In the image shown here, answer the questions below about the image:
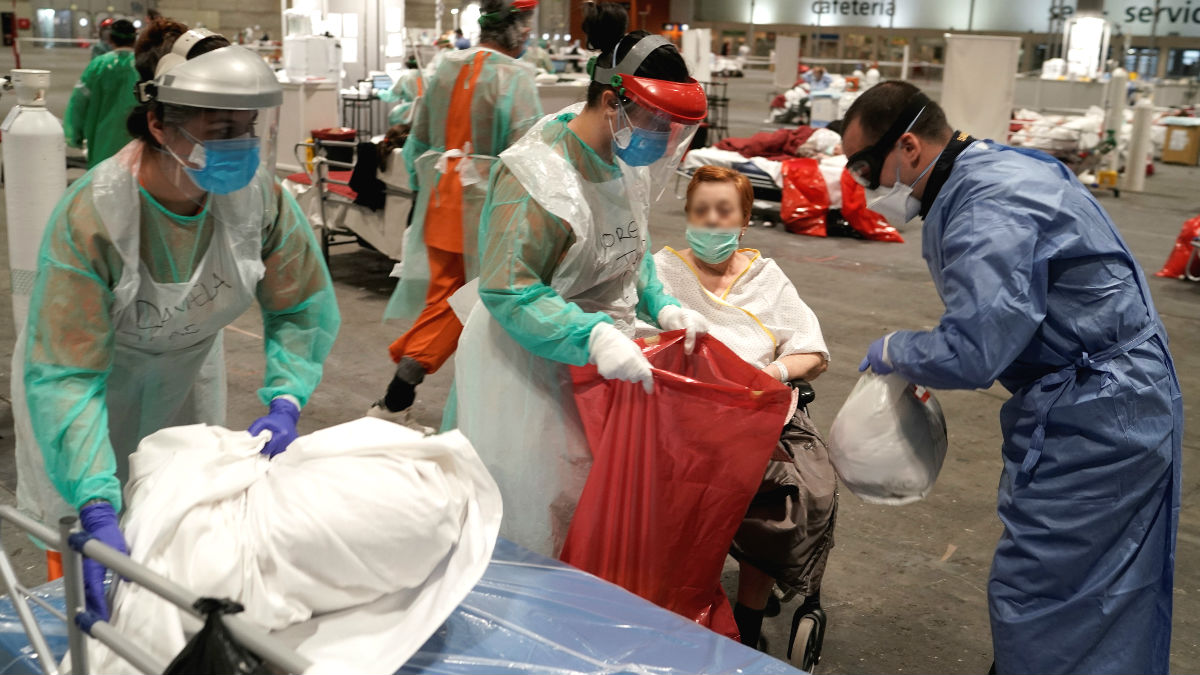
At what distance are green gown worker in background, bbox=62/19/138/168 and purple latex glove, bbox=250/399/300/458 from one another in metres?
3.24

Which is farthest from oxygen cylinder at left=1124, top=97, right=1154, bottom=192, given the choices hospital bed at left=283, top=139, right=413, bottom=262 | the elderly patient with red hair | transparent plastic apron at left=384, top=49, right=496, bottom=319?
the elderly patient with red hair

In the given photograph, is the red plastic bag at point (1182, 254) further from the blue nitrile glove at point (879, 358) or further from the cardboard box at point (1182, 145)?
the cardboard box at point (1182, 145)

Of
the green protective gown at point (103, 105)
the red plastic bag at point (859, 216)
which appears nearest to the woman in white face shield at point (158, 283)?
the green protective gown at point (103, 105)

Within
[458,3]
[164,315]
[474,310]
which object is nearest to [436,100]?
[474,310]

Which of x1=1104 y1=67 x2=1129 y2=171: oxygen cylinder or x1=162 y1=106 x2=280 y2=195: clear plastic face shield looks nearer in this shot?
x1=162 y1=106 x2=280 y2=195: clear plastic face shield

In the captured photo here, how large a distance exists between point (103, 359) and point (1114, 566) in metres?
1.91

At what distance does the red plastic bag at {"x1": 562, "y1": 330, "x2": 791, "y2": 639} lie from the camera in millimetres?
2156

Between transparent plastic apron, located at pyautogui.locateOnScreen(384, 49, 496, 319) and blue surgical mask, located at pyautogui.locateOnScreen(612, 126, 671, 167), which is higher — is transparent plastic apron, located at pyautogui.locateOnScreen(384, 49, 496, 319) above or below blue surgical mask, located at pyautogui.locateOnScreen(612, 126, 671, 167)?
below

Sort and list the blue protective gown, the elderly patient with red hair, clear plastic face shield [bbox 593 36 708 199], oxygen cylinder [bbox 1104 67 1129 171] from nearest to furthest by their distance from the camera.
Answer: the blue protective gown → clear plastic face shield [bbox 593 36 708 199] → the elderly patient with red hair → oxygen cylinder [bbox 1104 67 1129 171]

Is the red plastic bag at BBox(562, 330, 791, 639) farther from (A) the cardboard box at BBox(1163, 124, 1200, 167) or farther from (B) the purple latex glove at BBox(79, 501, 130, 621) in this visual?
(A) the cardboard box at BBox(1163, 124, 1200, 167)

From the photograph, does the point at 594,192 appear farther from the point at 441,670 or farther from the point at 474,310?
the point at 441,670

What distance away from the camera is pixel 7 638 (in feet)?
5.92

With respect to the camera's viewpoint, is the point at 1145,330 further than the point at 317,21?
No

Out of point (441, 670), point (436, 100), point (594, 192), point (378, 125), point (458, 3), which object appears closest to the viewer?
point (441, 670)
